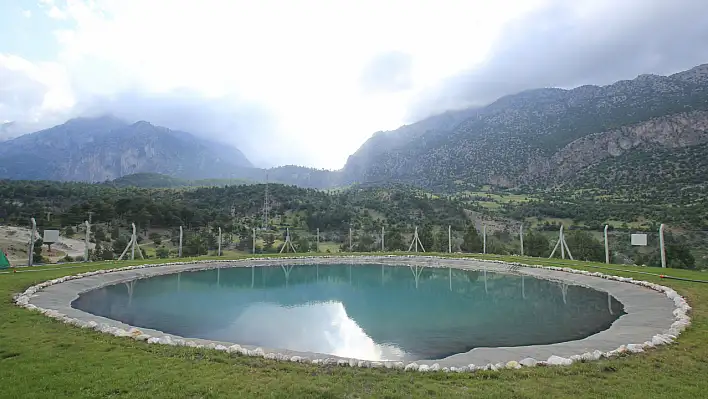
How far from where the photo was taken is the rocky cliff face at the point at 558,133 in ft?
207

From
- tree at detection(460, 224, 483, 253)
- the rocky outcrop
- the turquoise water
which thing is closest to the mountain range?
the rocky outcrop

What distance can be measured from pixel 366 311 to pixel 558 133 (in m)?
74.7

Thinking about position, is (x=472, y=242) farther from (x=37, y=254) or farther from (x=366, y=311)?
(x=37, y=254)

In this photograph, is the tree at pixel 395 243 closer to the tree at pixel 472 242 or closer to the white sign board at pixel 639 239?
the tree at pixel 472 242

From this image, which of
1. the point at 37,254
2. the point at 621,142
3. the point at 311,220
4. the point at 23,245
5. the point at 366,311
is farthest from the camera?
the point at 621,142

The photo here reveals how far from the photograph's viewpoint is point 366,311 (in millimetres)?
15117

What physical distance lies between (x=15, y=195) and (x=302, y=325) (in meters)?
64.5

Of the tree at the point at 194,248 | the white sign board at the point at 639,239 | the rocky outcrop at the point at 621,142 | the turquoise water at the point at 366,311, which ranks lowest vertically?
the turquoise water at the point at 366,311

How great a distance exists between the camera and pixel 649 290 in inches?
553

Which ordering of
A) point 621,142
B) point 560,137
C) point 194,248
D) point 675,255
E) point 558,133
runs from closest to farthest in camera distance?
1. point 675,255
2. point 194,248
3. point 621,142
4. point 560,137
5. point 558,133

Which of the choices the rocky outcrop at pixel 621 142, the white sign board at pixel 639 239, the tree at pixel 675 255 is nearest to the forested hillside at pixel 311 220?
the tree at pixel 675 255

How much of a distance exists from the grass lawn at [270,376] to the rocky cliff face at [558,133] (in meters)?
68.0

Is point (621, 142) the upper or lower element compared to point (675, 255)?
upper

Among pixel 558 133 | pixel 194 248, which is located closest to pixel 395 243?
pixel 194 248
